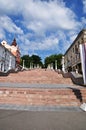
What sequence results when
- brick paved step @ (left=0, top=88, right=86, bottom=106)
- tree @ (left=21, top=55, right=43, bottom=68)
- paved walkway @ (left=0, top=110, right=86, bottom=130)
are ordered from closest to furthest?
1. paved walkway @ (left=0, top=110, right=86, bottom=130)
2. brick paved step @ (left=0, top=88, right=86, bottom=106)
3. tree @ (left=21, top=55, right=43, bottom=68)

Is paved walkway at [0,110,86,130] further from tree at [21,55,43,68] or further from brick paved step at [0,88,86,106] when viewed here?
tree at [21,55,43,68]

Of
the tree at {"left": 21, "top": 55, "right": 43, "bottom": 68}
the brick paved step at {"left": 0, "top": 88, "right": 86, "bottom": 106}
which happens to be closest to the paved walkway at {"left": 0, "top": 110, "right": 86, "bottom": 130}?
the brick paved step at {"left": 0, "top": 88, "right": 86, "bottom": 106}

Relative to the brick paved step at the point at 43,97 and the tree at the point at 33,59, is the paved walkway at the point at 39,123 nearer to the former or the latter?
the brick paved step at the point at 43,97

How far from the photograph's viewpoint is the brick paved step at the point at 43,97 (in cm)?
867

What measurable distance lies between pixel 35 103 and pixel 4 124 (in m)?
Answer: 3.73

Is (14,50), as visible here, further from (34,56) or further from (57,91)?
(57,91)

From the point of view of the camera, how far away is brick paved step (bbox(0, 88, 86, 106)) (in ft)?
28.4

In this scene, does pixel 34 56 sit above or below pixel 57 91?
above

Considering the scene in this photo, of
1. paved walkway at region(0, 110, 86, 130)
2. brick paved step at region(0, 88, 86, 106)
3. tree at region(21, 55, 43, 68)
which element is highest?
tree at region(21, 55, 43, 68)

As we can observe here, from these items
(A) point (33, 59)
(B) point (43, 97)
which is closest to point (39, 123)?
(B) point (43, 97)

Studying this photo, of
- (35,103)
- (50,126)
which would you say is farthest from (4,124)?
(35,103)

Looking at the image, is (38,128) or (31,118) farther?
(31,118)

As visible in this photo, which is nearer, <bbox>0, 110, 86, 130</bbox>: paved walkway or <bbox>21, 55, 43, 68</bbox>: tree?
<bbox>0, 110, 86, 130</bbox>: paved walkway

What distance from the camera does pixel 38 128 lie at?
15.2 feet
